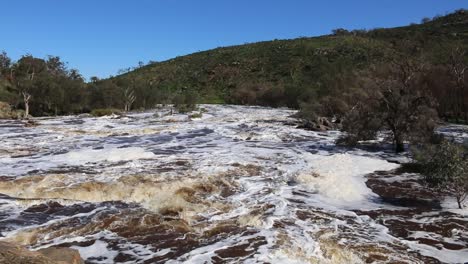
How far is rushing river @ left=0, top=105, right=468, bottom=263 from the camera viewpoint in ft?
34.3

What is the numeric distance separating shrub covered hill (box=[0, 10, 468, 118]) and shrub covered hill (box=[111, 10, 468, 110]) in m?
0.17

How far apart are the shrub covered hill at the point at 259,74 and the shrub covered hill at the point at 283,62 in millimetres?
170

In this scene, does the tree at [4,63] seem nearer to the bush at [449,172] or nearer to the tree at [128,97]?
the tree at [128,97]

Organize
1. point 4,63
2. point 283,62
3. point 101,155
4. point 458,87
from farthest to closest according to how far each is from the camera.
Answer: point 283,62, point 4,63, point 458,87, point 101,155

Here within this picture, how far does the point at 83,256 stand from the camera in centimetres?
1003

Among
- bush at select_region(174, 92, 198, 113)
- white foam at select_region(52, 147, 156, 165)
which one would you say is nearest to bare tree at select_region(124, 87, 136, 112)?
bush at select_region(174, 92, 198, 113)

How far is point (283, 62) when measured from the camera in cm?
9181

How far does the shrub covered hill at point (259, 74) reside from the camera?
49906 mm

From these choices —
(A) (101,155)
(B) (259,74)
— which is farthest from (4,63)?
(A) (101,155)

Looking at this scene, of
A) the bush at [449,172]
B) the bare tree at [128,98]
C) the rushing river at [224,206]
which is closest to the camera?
the rushing river at [224,206]

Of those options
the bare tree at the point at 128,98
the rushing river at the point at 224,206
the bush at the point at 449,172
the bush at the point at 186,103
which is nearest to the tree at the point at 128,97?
the bare tree at the point at 128,98

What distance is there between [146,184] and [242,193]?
10.1 feet

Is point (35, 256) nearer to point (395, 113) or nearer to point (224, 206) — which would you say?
point (224, 206)

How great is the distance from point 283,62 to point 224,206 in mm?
80161
